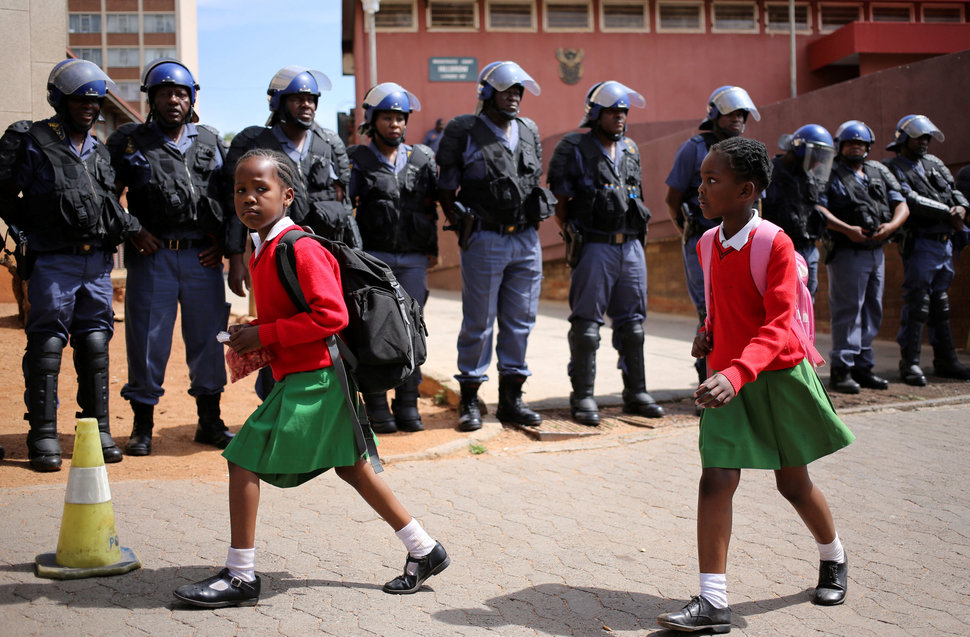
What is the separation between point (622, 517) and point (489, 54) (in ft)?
79.6

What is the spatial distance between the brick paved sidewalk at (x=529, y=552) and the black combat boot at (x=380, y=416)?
94 centimetres

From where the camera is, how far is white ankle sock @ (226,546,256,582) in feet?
11.8

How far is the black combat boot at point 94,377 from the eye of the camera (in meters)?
5.86

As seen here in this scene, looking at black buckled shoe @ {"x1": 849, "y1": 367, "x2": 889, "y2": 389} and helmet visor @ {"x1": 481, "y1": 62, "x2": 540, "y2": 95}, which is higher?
helmet visor @ {"x1": 481, "y1": 62, "x2": 540, "y2": 95}

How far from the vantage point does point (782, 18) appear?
29.2m

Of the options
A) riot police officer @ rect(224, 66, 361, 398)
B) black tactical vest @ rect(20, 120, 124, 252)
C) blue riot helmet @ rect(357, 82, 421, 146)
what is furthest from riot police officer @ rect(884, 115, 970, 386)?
black tactical vest @ rect(20, 120, 124, 252)

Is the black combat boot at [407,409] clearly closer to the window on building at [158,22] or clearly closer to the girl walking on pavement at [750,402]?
the girl walking on pavement at [750,402]

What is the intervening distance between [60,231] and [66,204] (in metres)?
0.19

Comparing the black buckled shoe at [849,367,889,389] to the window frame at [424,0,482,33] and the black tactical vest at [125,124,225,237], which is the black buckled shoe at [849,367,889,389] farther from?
the window frame at [424,0,482,33]

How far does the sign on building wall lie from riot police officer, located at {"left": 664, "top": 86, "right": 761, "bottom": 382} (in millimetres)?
20385

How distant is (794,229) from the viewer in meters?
7.96

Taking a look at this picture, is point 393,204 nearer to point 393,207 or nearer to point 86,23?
point 393,207

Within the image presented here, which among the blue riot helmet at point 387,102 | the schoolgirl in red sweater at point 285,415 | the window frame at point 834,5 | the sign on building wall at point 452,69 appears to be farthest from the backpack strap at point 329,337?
the window frame at point 834,5

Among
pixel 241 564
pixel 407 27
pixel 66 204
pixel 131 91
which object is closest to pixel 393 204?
pixel 66 204
